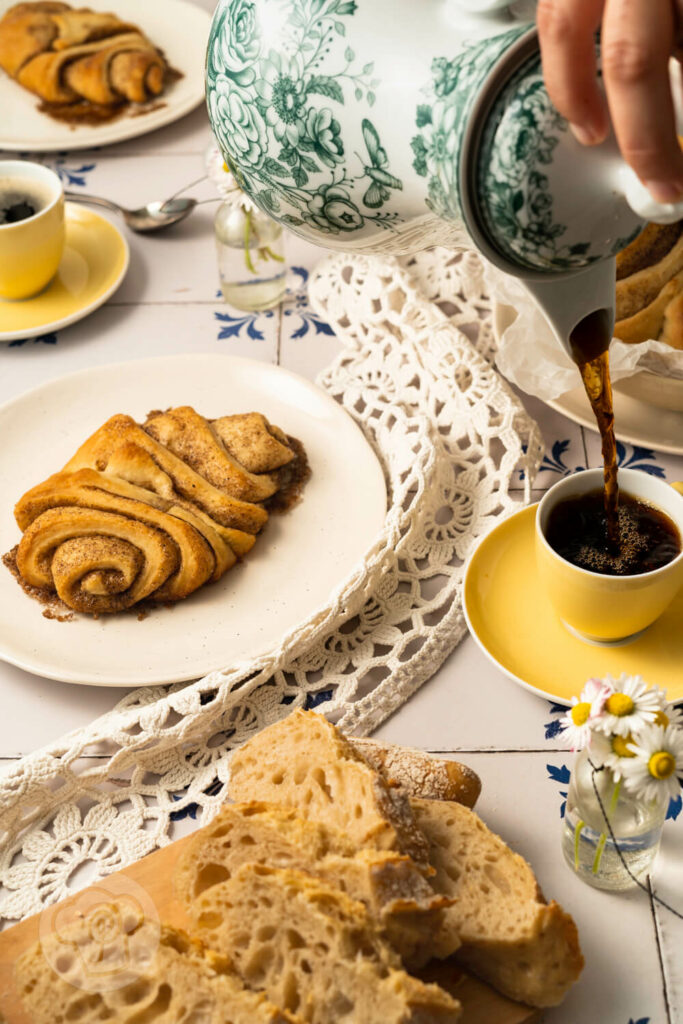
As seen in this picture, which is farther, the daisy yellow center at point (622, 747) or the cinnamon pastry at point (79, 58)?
the cinnamon pastry at point (79, 58)

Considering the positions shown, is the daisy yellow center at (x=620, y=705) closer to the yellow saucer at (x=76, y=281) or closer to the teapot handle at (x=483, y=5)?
the teapot handle at (x=483, y=5)

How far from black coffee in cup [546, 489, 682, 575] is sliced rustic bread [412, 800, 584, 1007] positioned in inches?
11.1

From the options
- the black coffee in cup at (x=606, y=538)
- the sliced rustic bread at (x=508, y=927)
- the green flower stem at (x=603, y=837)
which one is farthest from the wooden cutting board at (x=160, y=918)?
the black coffee in cup at (x=606, y=538)

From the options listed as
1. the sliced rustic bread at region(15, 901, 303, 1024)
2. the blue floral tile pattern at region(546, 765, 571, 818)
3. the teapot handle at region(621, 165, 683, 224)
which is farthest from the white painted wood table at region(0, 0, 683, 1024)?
the teapot handle at region(621, 165, 683, 224)

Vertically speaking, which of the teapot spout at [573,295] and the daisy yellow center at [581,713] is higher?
the teapot spout at [573,295]

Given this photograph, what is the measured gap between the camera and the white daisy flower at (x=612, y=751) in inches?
30.3

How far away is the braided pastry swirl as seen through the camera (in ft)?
3.54

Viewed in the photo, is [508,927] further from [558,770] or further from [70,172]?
[70,172]

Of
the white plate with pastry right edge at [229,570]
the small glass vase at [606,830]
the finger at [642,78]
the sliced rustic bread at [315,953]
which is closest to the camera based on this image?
the finger at [642,78]

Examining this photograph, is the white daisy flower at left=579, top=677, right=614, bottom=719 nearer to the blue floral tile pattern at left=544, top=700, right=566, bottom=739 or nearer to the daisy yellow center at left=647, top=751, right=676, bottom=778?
the daisy yellow center at left=647, top=751, right=676, bottom=778

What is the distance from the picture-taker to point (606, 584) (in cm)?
91

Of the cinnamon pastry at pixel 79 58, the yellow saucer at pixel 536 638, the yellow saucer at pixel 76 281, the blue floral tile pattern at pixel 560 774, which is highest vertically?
the cinnamon pastry at pixel 79 58

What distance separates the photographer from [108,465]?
117 cm

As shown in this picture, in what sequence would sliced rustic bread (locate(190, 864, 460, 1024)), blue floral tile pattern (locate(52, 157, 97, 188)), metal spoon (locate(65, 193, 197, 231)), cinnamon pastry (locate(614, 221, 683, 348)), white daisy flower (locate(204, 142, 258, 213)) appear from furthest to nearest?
blue floral tile pattern (locate(52, 157, 97, 188)) < metal spoon (locate(65, 193, 197, 231)) < white daisy flower (locate(204, 142, 258, 213)) < cinnamon pastry (locate(614, 221, 683, 348)) < sliced rustic bread (locate(190, 864, 460, 1024))
